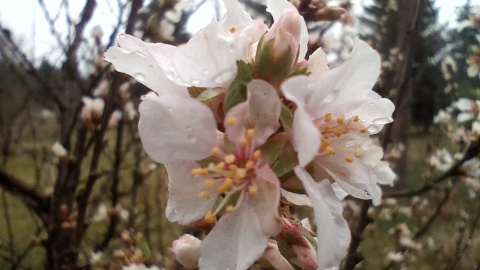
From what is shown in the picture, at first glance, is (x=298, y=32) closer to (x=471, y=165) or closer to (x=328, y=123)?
(x=328, y=123)

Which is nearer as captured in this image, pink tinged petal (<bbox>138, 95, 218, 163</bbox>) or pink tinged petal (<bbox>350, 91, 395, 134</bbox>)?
pink tinged petal (<bbox>138, 95, 218, 163</bbox>)

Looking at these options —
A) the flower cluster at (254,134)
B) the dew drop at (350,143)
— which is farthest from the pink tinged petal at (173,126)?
the dew drop at (350,143)

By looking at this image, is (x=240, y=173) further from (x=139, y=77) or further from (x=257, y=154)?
(x=139, y=77)

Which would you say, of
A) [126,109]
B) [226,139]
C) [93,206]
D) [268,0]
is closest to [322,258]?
[226,139]

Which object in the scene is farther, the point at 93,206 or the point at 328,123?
the point at 93,206

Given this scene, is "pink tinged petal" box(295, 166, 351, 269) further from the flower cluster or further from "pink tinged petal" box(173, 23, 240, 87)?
"pink tinged petal" box(173, 23, 240, 87)

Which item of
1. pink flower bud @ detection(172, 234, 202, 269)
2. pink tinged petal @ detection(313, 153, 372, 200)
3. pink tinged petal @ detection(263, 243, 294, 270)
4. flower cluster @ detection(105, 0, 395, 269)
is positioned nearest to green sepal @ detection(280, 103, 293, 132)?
flower cluster @ detection(105, 0, 395, 269)

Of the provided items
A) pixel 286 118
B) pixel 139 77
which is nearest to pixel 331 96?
pixel 286 118
